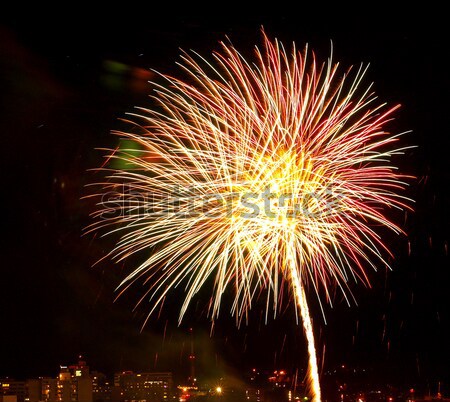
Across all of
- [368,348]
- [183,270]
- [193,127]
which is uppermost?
[193,127]

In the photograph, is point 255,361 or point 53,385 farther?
point 53,385

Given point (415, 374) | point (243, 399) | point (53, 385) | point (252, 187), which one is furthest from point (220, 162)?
point (53, 385)

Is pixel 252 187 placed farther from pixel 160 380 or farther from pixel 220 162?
pixel 160 380

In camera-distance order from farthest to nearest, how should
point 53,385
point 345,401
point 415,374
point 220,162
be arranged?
point 53,385 < point 415,374 < point 345,401 < point 220,162

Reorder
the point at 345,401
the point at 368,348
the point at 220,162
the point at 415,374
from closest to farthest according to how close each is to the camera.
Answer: the point at 220,162, the point at 345,401, the point at 368,348, the point at 415,374

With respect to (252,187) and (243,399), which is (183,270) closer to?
(252,187)

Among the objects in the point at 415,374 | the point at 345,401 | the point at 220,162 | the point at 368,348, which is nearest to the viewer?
the point at 220,162

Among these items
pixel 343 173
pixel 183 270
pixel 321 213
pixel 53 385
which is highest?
pixel 343 173

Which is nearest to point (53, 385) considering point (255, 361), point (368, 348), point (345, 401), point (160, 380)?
point (160, 380)

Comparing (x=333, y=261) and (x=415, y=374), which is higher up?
(x=333, y=261)
